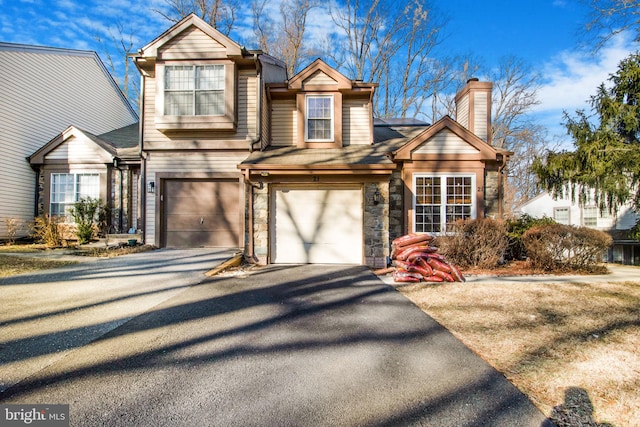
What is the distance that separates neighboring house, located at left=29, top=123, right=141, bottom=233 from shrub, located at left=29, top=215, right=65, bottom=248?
58cm

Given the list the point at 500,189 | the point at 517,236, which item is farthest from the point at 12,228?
the point at 517,236

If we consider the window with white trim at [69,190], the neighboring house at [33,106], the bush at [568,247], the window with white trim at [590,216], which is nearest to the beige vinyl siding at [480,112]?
the bush at [568,247]

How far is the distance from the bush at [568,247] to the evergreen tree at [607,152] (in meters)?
2.81

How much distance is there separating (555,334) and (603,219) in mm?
16988

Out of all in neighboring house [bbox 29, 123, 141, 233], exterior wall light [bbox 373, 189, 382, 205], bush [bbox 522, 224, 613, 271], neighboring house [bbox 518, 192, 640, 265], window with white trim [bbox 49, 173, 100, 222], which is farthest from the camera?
neighboring house [bbox 518, 192, 640, 265]

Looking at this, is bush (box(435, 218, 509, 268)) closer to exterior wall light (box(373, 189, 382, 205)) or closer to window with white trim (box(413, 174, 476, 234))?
window with white trim (box(413, 174, 476, 234))

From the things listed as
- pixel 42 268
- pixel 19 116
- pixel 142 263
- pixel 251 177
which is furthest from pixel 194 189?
pixel 19 116

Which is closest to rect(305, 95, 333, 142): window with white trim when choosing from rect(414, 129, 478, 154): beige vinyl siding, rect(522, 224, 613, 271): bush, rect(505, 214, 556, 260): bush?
rect(414, 129, 478, 154): beige vinyl siding

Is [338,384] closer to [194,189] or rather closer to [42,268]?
[42,268]

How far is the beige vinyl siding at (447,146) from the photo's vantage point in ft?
30.3

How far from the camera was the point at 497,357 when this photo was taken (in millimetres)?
3096

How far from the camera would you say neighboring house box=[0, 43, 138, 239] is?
435 inches

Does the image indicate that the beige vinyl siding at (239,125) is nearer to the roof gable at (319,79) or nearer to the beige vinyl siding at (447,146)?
the roof gable at (319,79)

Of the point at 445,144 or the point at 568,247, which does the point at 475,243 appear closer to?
the point at 568,247
